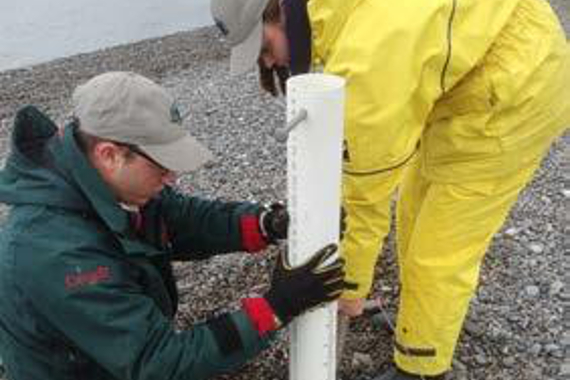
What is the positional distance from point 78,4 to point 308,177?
17.0 m

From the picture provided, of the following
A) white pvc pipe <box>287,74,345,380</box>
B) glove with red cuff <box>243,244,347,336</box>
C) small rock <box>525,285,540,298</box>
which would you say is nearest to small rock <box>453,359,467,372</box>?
small rock <box>525,285,540,298</box>

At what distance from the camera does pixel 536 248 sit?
188 inches

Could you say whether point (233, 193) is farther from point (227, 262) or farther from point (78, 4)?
point (78, 4)

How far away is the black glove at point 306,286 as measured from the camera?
243 cm

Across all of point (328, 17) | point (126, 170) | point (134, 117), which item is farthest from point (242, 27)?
point (126, 170)

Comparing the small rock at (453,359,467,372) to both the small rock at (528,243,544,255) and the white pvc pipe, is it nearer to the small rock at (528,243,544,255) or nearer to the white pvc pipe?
the small rock at (528,243,544,255)

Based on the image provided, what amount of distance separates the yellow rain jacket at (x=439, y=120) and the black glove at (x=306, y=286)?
394mm

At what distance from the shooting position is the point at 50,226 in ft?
7.93

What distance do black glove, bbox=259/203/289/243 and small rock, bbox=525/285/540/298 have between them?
183 centimetres

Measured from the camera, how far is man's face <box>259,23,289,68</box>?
2.63 m

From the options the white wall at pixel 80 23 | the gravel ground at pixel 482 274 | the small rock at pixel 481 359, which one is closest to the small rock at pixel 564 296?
the gravel ground at pixel 482 274

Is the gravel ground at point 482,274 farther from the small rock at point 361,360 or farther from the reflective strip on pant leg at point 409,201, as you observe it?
the reflective strip on pant leg at point 409,201

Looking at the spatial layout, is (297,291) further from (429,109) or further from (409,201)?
(409,201)

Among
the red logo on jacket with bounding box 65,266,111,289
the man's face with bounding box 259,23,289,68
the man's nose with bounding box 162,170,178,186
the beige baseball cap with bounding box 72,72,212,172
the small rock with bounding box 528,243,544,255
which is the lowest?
the small rock with bounding box 528,243,544,255
